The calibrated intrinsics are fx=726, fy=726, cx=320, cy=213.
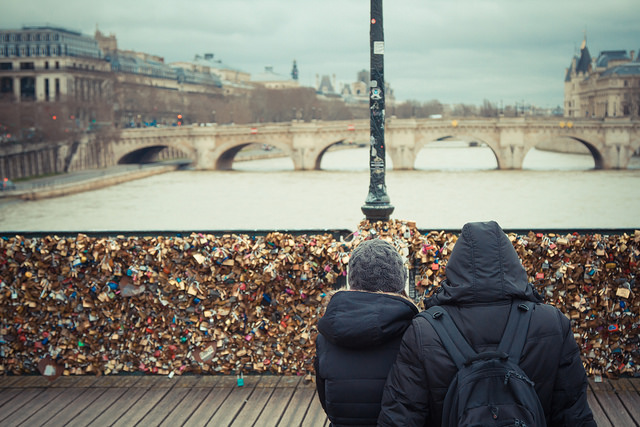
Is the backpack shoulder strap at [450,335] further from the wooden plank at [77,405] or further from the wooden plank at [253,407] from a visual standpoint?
the wooden plank at [77,405]

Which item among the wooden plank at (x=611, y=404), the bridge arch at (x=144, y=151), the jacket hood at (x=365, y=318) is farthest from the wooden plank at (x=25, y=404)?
the bridge arch at (x=144, y=151)

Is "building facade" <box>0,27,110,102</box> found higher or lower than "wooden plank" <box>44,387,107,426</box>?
higher

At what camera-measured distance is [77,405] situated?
13.5ft

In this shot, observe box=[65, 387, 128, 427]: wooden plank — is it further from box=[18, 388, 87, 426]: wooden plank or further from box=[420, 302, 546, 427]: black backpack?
box=[420, 302, 546, 427]: black backpack

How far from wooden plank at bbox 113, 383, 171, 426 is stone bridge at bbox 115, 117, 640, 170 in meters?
40.2

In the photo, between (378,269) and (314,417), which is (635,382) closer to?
(314,417)

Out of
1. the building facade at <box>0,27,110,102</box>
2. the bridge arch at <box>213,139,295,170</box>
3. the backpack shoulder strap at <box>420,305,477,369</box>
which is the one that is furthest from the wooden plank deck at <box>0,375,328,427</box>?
the building facade at <box>0,27,110,102</box>

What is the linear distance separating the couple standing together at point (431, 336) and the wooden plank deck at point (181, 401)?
1505 millimetres

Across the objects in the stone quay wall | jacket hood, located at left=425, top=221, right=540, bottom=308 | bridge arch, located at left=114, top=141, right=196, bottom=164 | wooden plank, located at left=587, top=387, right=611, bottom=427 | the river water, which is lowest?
the river water

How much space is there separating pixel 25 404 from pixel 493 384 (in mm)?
3108

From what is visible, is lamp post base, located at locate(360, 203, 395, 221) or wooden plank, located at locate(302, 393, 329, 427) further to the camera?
lamp post base, located at locate(360, 203, 395, 221)

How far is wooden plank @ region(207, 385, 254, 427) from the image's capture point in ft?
12.5

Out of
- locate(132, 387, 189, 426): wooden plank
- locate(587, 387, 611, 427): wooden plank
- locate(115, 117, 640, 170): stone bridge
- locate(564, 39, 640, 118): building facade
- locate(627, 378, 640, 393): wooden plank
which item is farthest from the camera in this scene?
locate(564, 39, 640, 118): building facade

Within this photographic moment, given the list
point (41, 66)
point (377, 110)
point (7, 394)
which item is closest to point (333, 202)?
point (377, 110)
